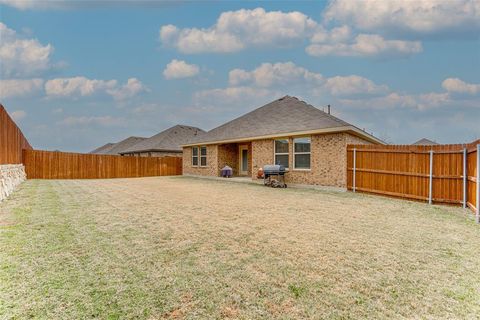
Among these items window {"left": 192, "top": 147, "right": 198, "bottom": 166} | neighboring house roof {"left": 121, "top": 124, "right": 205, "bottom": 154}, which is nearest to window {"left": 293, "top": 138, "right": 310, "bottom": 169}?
window {"left": 192, "top": 147, "right": 198, "bottom": 166}

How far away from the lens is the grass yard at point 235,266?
266cm

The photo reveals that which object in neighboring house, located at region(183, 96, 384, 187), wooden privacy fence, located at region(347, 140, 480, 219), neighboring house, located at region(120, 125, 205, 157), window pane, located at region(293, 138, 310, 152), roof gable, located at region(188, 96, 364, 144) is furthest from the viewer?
neighboring house, located at region(120, 125, 205, 157)

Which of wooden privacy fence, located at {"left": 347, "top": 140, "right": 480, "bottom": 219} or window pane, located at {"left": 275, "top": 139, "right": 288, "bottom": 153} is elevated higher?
window pane, located at {"left": 275, "top": 139, "right": 288, "bottom": 153}

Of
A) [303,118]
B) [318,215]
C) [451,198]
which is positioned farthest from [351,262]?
[303,118]

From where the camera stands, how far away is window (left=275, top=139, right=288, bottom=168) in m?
14.6

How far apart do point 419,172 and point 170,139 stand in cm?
2658

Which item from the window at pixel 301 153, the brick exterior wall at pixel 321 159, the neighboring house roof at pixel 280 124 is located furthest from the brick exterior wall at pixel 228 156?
the window at pixel 301 153

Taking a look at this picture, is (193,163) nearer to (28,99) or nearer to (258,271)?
(28,99)

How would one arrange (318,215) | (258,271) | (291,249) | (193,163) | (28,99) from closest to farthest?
(258,271) → (291,249) → (318,215) → (28,99) → (193,163)

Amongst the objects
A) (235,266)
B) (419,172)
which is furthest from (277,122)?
(235,266)

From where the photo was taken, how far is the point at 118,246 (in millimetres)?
4391

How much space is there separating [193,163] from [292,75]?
11.6 m

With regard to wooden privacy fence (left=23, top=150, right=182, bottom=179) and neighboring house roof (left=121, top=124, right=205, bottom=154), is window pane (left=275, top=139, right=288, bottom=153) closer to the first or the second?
wooden privacy fence (left=23, top=150, right=182, bottom=179)

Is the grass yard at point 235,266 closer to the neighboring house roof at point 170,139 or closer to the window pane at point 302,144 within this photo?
the window pane at point 302,144
